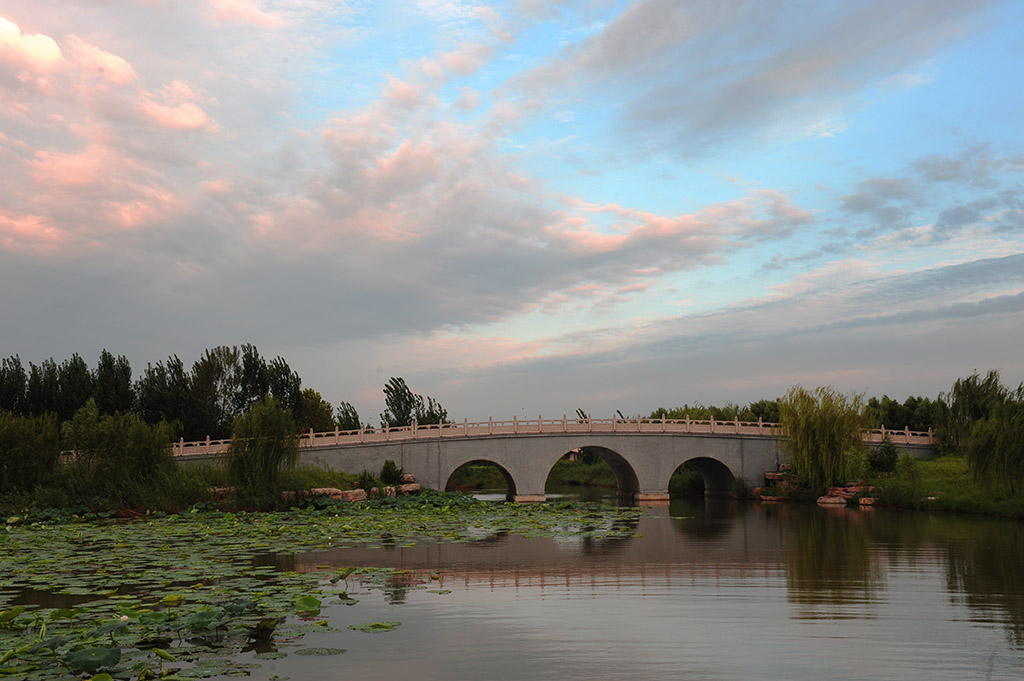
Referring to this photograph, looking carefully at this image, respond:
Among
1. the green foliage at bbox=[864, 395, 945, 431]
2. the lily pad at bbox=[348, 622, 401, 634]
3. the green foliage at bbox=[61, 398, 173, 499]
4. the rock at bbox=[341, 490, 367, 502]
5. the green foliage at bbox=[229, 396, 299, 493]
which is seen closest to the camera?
the lily pad at bbox=[348, 622, 401, 634]

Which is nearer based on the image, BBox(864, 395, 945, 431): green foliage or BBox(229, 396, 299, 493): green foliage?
BBox(229, 396, 299, 493): green foliage

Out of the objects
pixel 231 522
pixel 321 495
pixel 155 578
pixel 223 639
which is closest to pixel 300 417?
pixel 321 495

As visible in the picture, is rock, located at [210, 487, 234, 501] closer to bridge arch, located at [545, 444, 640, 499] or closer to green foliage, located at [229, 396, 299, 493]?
green foliage, located at [229, 396, 299, 493]

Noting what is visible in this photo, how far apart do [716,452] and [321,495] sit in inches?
735

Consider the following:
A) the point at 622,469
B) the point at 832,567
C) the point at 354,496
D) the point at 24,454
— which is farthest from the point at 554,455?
the point at 832,567

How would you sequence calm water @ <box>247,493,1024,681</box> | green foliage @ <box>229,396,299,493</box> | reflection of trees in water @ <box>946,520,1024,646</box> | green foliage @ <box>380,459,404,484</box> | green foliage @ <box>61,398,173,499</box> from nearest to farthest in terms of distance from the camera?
calm water @ <box>247,493,1024,681</box>
reflection of trees in water @ <box>946,520,1024,646</box>
green foliage @ <box>61,398,173,499</box>
green foliage @ <box>229,396,299,493</box>
green foliage @ <box>380,459,404,484</box>

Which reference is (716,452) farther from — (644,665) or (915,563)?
(644,665)

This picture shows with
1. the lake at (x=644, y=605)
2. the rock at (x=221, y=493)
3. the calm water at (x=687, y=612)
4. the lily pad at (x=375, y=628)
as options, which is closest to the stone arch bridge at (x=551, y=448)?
the rock at (x=221, y=493)

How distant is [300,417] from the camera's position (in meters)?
49.4

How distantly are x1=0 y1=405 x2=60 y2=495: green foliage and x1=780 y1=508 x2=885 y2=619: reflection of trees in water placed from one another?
19.8 metres

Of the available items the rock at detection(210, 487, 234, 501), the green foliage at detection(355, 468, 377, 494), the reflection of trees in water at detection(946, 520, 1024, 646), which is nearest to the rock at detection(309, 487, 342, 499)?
the rock at detection(210, 487, 234, 501)

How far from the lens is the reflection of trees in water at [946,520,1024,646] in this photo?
9.50 metres

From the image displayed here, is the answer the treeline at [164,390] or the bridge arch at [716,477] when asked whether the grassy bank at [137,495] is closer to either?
the treeline at [164,390]

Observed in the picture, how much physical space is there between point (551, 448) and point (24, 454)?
1973 centimetres
